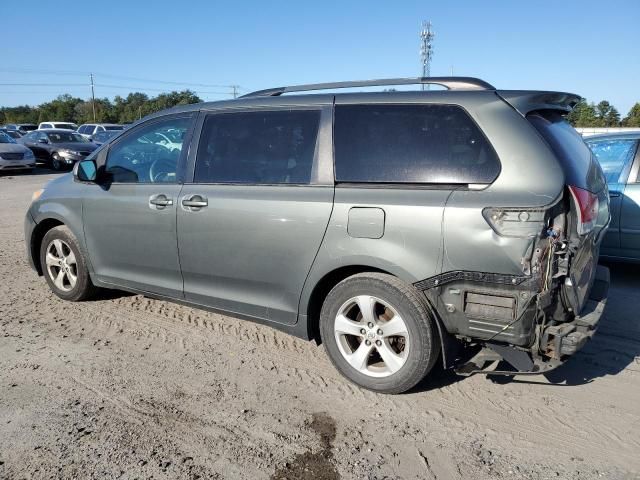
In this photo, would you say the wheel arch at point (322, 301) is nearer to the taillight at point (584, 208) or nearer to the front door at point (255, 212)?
the front door at point (255, 212)

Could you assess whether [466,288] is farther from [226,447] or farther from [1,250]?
[1,250]

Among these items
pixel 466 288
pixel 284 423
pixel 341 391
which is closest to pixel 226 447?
pixel 284 423

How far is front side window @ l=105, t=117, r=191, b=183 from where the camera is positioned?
4.27 meters

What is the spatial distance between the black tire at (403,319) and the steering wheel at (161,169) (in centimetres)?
173

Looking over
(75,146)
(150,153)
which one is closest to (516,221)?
(150,153)

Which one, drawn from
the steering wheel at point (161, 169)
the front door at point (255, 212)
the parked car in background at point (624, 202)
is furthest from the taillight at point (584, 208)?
the steering wheel at point (161, 169)

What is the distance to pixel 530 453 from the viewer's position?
2801mm

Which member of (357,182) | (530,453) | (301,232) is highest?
(357,182)

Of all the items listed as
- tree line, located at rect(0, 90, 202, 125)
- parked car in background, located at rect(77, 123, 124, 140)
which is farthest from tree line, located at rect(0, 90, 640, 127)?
parked car in background, located at rect(77, 123, 124, 140)

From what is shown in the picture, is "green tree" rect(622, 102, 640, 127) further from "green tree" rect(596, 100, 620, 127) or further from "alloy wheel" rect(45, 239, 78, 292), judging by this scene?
"alloy wheel" rect(45, 239, 78, 292)

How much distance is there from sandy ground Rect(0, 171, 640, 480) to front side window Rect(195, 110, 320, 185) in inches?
52.8

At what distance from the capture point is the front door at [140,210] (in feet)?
13.7

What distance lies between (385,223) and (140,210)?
2144mm

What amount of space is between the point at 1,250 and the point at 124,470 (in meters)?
5.81
